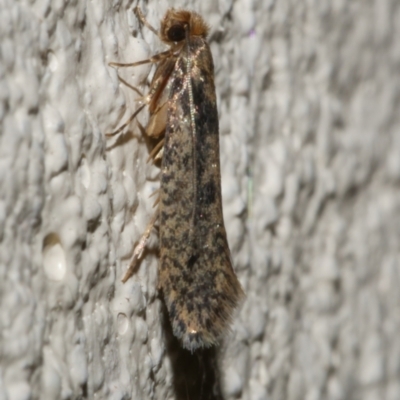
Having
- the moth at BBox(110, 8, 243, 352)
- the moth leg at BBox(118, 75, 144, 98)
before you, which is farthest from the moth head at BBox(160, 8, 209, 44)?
the moth leg at BBox(118, 75, 144, 98)

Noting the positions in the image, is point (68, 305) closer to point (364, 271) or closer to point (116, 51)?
point (116, 51)

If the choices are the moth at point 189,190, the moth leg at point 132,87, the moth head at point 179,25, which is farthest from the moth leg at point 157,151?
the moth head at point 179,25

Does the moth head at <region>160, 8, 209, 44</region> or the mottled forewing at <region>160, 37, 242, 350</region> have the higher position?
the moth head at <region>160, 8, 209, 44</region>

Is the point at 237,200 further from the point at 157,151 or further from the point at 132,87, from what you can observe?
the point at 132,87

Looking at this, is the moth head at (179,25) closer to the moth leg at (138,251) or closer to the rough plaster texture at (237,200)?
the rough plaster texture at (237,200)

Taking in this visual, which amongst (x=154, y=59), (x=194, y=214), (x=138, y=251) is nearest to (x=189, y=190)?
(x=194, y=214)

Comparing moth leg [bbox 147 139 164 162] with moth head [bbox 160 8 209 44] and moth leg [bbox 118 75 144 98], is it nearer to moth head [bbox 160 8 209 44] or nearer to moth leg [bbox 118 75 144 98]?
moth leg [bbox 118 75 144 98]

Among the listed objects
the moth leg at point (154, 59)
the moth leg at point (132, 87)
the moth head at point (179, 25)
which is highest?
the moth head at point (179, 25)
